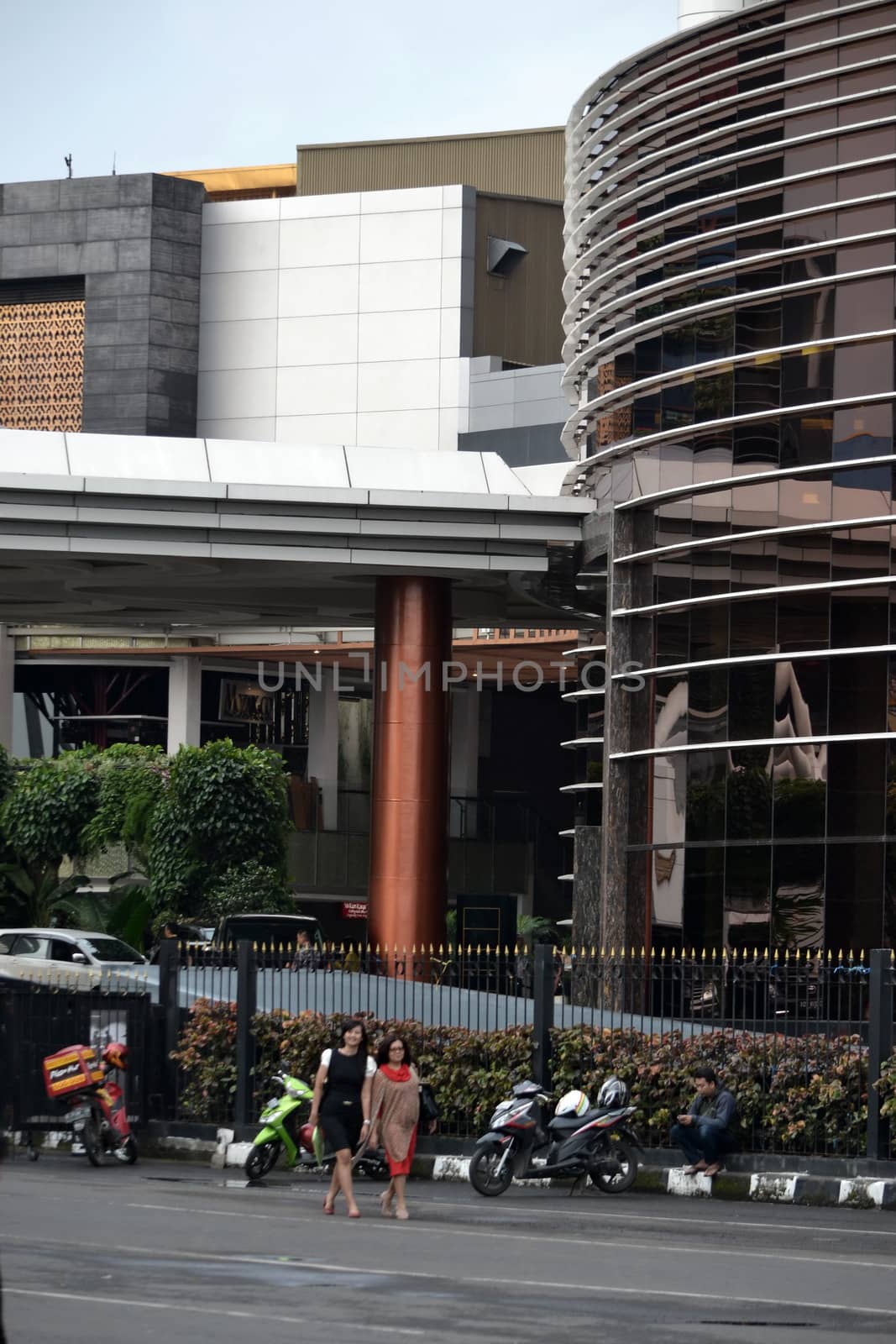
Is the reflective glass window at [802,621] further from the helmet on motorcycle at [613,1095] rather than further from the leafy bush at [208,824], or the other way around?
the leafy bush at [208,824]

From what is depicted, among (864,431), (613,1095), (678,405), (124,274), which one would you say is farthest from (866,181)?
(124,274)

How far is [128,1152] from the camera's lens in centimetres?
1964

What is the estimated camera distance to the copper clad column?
31250mm

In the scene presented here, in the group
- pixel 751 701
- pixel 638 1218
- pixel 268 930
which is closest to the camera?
pixel 638 1218

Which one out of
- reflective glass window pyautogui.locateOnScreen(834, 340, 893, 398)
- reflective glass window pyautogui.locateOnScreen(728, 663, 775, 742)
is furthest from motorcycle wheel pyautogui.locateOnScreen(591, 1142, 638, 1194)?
reflective glass window pyautogui.locateOnScreen(834, 340, 893, 398)

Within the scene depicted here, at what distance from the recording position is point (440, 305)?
67438 millimetres

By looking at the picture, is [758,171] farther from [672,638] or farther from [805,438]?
[672,638]

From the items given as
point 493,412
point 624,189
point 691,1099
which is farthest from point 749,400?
point 493,412

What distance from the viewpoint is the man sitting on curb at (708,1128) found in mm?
17578

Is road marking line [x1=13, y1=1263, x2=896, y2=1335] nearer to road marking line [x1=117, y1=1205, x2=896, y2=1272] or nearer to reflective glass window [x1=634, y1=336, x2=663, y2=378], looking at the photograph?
road marking line [x1=117, y1=1205, x2=896, y2=1272]

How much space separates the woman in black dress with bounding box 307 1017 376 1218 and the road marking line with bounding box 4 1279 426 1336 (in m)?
4.82

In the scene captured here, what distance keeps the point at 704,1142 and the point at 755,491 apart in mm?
10252

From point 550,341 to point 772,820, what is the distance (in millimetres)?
46008

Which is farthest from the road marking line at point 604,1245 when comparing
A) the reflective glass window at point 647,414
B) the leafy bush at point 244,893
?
the leafy bush at point 244,893
